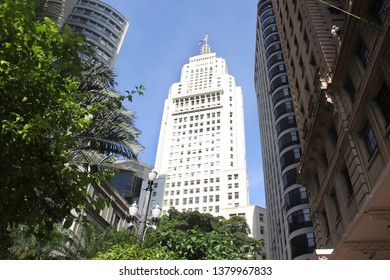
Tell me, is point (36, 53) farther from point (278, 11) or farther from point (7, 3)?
point (278, 11)

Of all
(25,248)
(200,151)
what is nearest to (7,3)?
(25,248)

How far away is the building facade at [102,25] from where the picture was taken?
5453 centimetres

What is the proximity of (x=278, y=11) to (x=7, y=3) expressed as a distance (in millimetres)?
35620

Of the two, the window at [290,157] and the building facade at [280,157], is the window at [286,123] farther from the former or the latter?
the window at [290,157]

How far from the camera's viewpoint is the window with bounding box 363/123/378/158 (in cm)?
1459

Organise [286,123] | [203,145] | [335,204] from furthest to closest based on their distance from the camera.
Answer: [203,145], [286,123], [335,204]

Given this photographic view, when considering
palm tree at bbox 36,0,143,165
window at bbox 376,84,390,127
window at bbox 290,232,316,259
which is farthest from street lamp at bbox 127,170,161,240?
window at bbox 290,232,316,259

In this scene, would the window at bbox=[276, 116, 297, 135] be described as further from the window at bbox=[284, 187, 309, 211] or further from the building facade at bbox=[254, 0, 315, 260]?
the window at bbox=[284, 187, 309, 211]

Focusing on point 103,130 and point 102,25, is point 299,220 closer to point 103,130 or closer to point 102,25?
point 103,130

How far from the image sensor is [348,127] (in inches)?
644

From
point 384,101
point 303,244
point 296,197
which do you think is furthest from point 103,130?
point 296,197

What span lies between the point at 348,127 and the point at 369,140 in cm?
137

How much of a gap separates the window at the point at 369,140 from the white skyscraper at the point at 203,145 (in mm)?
82633

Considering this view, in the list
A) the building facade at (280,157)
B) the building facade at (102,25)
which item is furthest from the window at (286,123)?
the building facade at (102,25)
